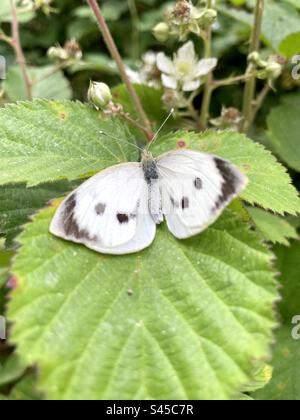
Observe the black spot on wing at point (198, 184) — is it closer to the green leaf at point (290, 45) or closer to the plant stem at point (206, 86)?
the plant stem at point (206, 86)

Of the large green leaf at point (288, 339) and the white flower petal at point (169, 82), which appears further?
the white flower petal at point (169, 82)

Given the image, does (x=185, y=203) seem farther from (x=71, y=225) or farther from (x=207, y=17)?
(x=207, y=17)

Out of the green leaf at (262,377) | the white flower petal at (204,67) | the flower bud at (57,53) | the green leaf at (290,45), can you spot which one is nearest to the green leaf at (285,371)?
the green leaf at (262,377)

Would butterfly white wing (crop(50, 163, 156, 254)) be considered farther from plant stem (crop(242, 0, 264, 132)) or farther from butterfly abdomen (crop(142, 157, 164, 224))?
plant stem (crop(242, 0, 264, 132))

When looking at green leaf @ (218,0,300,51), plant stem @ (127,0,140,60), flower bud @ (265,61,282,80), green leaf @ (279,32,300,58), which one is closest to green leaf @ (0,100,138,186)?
flower bud @ (265,61,282,80)
